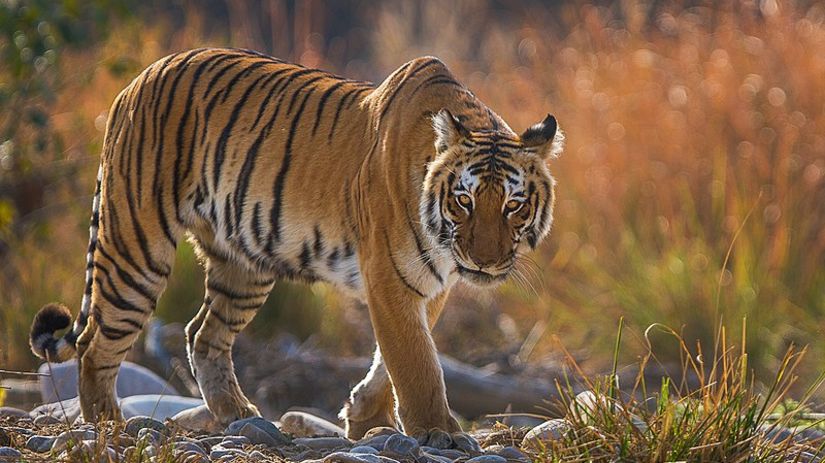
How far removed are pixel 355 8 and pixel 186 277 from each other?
15.3 meters

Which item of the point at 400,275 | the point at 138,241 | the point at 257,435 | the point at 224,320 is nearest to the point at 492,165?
the point at 400,275

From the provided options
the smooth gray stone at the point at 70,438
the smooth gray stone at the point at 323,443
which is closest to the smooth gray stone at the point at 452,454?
the smooth gray stone at the point at 323,443

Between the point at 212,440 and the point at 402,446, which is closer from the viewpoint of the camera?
the point at 402,446

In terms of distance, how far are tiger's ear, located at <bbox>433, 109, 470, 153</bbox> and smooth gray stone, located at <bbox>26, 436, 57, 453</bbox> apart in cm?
167

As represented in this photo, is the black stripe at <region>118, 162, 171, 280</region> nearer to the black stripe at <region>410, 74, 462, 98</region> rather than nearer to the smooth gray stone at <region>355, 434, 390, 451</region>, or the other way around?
the black stripe at <region>410, 74, 462, 98</region>

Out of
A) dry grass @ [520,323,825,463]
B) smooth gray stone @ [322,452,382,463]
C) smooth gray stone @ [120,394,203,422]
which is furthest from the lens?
smooth gray stone @ [120,394,203,422]

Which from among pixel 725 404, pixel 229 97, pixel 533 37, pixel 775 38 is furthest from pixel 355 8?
pixel 725 404

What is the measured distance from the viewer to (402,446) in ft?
14.4

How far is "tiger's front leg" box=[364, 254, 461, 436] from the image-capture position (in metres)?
4.79

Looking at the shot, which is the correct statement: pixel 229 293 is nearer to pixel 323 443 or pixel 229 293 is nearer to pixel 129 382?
pixel 129 382

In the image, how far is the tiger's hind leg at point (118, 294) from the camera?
5477 mm

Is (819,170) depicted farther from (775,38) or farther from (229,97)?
(229,97)

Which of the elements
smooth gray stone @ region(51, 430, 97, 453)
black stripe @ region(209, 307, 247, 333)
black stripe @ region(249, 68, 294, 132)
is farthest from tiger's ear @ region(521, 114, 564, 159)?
smooth gray stone @ region(51, 430, 97, 453)

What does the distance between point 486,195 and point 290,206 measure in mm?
1090
